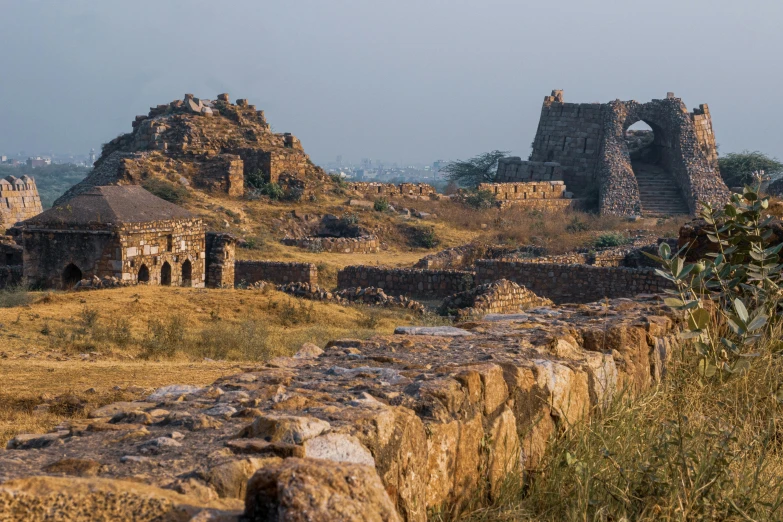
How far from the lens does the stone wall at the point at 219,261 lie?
63.3ft

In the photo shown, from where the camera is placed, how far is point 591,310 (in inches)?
242

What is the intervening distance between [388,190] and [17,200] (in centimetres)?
1334

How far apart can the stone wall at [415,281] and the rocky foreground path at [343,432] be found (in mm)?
12498

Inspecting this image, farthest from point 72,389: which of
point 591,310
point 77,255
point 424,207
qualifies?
point 424,207

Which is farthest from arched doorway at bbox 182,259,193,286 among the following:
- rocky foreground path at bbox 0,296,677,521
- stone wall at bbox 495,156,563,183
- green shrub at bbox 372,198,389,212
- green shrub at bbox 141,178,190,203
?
stone wall at bbox 495,156,563,183

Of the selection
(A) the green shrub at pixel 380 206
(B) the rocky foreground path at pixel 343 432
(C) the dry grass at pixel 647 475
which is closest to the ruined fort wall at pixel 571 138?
(A) the green shrub at pixel 380 206

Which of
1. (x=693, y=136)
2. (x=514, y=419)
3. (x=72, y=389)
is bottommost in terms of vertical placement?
(x=72, y=389)

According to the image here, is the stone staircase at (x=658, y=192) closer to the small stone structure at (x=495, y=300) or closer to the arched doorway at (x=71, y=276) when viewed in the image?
the small stone structure at (x=495, y=300)

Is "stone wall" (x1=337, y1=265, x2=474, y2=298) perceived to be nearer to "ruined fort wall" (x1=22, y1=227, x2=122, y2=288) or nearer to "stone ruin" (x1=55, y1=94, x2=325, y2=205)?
"ruined fort wall" (x1=22, y1=227, x2=122, y2=288)

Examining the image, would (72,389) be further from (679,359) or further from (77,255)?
(77,255)

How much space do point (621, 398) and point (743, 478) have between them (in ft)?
3.00

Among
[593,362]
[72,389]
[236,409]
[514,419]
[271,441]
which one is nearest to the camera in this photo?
[271,441]

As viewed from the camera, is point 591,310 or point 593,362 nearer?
point 593,362

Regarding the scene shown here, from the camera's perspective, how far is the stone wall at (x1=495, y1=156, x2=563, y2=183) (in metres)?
39.9
